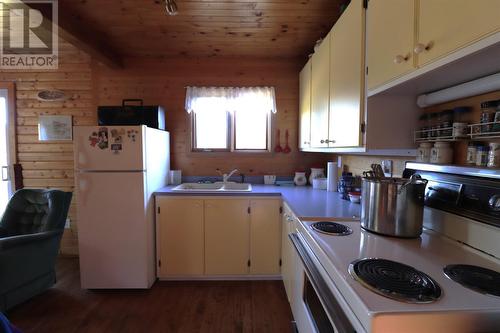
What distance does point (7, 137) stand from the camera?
9.64 ft

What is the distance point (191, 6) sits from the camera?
6.56ft

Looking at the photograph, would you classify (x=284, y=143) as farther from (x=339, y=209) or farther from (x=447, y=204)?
(x=447, y=204)

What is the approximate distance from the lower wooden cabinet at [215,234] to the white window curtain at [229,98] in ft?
3.71

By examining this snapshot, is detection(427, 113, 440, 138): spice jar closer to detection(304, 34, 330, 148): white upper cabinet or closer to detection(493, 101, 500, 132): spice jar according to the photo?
detection(493, 101, 500, 132): spice jar

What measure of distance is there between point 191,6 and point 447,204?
2137 millimetres

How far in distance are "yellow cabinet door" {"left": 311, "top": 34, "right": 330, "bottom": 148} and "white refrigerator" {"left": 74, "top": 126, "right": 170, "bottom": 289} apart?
148cm

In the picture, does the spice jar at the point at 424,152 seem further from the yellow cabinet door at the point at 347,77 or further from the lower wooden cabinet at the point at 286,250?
the lower wooden cabinet at the point at 286,250

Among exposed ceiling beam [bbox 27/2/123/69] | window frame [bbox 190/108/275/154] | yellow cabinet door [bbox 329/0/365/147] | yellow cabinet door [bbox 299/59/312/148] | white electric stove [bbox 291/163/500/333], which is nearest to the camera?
white electric stove [bbox 291/163/500/333]

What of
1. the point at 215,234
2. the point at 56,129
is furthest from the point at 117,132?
the point at 56,129

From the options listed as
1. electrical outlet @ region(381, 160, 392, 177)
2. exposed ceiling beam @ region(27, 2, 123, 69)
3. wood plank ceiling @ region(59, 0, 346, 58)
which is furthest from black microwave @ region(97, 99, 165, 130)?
electrical outlet @ region(381, 160, 392, 177)

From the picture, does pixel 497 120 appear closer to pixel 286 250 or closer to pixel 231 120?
pixel 286 250

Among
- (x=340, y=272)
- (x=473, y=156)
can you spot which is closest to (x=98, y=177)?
(x=340, y=272)

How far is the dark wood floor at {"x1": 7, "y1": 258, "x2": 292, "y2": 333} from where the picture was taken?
72.3 inches

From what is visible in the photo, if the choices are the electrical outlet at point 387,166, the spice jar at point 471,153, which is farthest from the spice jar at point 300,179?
the spice jar at point 471,153
